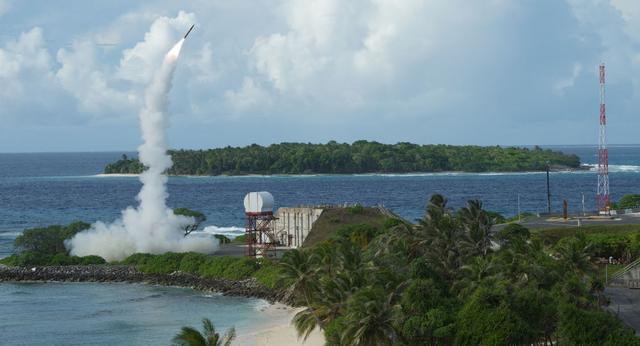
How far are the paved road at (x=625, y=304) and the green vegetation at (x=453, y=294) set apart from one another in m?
1.93

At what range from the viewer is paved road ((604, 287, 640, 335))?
58781mm

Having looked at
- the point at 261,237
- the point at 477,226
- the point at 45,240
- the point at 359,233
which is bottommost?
the point at 45,240

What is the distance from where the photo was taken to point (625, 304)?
6366cm

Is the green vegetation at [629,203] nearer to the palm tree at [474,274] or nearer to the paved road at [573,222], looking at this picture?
the paved road at [573,222]

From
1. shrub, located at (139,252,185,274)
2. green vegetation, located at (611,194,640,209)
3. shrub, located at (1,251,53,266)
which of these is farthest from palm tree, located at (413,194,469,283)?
green vegetation, located at (611,194,640,209)

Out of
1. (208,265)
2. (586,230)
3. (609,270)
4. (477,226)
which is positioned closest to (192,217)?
(208,265)

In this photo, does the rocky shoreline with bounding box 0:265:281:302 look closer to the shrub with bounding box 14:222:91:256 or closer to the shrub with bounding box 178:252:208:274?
the shrub with bounding box 178:252:208:274

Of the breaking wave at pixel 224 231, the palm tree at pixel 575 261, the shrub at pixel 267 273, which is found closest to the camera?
the palm tree at pixel 575 261

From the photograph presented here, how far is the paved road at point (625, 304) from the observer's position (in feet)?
193

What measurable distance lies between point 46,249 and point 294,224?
26.4m

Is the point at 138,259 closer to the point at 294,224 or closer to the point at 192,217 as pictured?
the point at 294,224

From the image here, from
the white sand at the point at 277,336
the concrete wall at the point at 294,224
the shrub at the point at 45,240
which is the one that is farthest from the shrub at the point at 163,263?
the white sand at the point at 277,336

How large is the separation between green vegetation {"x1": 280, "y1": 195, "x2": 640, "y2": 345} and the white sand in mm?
2833

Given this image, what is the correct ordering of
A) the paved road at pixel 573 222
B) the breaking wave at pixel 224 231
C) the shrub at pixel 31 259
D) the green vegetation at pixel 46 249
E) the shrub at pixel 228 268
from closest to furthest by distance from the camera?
the shrub at pixel 228 268
the paved road at pixel 573 222
the shrub at pixel 31 259
the green vegetation at pixel 46 249
the breaking wave at pixel 224 231
